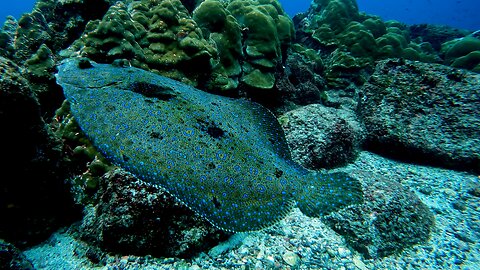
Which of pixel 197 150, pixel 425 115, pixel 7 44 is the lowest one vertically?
pixel 197 150

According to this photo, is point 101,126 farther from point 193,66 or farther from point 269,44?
point 269,44

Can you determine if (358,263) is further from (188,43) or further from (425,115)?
(188,43)

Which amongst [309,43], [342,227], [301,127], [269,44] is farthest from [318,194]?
[309,43]

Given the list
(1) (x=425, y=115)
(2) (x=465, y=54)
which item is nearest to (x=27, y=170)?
(1) (x=425, y=115)

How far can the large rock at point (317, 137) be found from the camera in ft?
17.9

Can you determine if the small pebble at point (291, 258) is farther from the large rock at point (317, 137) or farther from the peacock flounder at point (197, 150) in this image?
the large rock at point (317, 137)

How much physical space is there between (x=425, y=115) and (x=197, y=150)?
6793mm

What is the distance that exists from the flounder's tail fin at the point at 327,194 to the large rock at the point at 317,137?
2.56 m

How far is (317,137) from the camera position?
555 cm

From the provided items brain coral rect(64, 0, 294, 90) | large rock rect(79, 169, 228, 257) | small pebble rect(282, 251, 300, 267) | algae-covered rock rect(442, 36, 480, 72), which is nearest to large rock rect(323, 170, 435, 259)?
small pebble rect(282, 251, 300, 267)

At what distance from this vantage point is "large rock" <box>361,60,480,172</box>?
611 cm

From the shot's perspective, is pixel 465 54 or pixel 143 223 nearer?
pixel 143 223

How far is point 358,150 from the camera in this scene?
6.91m

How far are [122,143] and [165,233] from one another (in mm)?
1659
